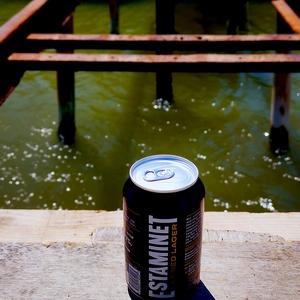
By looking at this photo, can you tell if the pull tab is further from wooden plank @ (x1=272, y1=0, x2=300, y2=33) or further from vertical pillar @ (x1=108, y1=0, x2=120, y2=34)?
vertical pillar @ (x1=108, y1=0, x2=120, y2=34)

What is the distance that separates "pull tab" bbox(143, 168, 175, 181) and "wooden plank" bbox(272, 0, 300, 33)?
2750 mm

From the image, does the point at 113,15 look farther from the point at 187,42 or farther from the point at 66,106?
the point at 187,42

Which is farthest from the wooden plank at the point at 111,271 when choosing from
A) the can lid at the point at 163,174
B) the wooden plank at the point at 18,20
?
the wooden plank at the point at 18,20

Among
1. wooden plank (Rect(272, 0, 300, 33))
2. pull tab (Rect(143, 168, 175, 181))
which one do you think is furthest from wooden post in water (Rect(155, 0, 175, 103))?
pull tab (Rect(143, 168, 175, 181))

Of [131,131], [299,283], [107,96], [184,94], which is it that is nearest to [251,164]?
[131,131]

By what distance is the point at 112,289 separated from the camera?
1215 millimetres

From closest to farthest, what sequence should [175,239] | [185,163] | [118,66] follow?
1. [175,239]
2. [185,163]
3. [118,66]

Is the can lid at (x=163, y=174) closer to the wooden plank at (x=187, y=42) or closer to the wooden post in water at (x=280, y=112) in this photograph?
the wooden plank at (x=187, y=42)

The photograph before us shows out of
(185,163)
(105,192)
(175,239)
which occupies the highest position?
(185,163)

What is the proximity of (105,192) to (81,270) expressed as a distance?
2703mm

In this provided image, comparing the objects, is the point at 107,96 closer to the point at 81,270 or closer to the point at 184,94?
→ the point at 184,94

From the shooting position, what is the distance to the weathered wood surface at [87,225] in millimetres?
1459

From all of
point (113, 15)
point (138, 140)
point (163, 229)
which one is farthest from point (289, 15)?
point (113, 15)

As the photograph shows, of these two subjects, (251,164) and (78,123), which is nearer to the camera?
(251,164)
